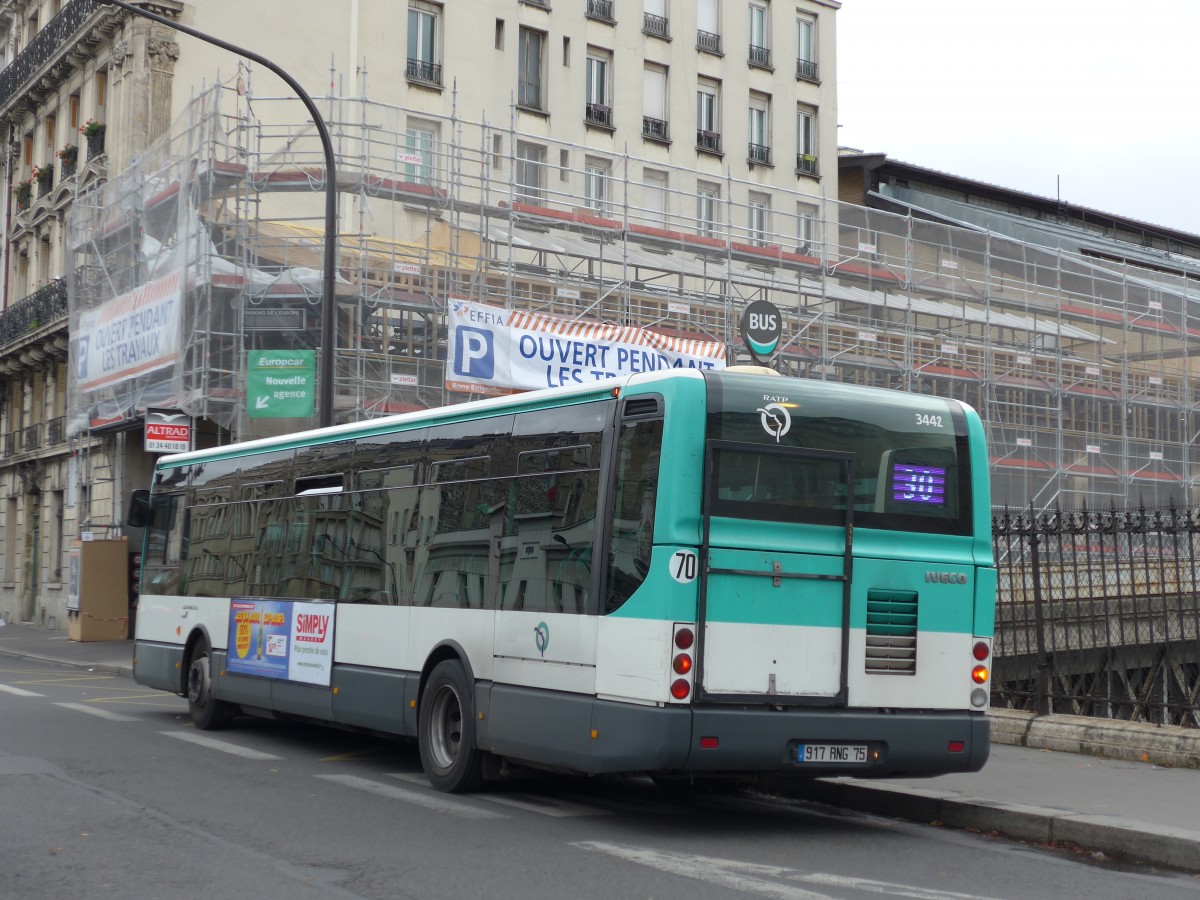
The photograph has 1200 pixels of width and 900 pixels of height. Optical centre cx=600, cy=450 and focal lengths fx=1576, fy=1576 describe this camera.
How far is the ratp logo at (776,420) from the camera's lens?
9.12m

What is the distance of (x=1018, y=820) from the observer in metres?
9.06

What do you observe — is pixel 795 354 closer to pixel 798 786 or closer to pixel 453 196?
pixel 453 196

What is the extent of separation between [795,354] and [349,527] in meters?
20.3

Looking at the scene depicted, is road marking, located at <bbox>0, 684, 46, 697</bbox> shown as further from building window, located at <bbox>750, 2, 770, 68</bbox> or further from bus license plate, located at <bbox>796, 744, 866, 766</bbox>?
building window, located at <bbox>750, 2, 770, 68</bbox>

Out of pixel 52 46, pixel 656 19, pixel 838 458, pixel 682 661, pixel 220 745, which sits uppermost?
pixel 656 19

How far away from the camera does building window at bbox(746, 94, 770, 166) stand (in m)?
44.1

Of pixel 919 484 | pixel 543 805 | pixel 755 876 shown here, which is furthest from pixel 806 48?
pixel 755 876

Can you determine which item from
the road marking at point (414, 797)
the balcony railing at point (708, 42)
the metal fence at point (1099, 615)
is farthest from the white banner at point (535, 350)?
the balcony railing at point (708, 42)

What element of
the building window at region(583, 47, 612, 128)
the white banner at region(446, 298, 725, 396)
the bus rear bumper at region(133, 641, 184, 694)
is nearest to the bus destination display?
the bus rear bumper at region(133, 641, 184, 694)

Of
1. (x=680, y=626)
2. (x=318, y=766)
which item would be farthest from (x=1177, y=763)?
(x=318, y=766)

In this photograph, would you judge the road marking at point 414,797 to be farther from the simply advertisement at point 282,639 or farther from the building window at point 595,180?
the building window at point 595,180

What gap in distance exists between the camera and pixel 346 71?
3650cm

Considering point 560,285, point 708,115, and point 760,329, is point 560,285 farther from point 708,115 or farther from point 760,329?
point 708,115

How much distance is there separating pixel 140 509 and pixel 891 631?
9.65m
